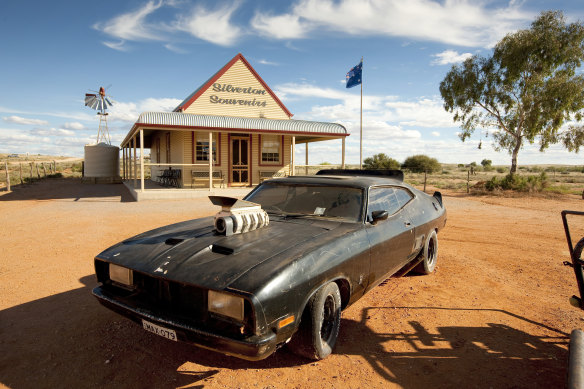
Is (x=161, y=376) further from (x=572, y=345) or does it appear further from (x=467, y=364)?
(x=572, y=345)

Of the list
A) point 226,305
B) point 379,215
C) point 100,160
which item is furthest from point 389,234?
point 100,160

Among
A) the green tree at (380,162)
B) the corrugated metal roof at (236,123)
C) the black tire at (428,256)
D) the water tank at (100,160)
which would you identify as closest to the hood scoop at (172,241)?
the black tire at (428,256)

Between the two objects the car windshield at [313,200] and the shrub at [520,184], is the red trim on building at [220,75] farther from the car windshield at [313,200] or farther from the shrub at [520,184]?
the car windshield at [313,200]

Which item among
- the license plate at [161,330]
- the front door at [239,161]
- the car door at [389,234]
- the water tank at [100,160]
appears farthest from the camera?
the water tank at [100,160]

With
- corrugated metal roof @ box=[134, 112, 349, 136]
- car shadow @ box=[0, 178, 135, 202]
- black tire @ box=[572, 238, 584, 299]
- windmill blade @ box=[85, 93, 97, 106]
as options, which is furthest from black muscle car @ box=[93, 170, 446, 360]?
windmill blade @ box=[85, 93, 97, 106]

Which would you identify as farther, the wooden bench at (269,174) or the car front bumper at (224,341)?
the wooden bench at (269,174)

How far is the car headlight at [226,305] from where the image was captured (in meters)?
2.13

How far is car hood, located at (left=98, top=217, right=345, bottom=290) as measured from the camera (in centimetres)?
232

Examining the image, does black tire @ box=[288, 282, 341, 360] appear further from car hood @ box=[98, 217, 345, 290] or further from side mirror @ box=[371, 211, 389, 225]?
side mirror @ box=[371, 211, 389, 225]

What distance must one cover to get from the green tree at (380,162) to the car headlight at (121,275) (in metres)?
32.9

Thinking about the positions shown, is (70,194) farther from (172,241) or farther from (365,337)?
(365,337)

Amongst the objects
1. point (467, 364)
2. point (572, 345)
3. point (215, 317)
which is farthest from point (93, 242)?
point (572, 345)

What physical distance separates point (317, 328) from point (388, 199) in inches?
78.5

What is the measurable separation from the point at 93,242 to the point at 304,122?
38.7 feet
